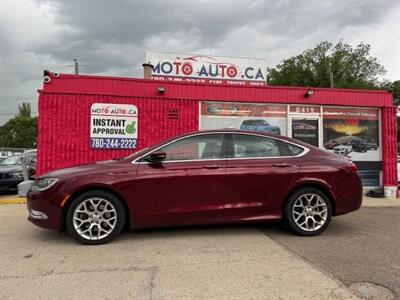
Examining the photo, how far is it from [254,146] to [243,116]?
16.0 ft

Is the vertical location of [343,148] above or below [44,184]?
above

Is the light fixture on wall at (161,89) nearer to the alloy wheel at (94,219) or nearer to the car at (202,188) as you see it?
the car at (202,188)

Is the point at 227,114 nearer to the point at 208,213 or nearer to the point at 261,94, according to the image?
the point at 261,94

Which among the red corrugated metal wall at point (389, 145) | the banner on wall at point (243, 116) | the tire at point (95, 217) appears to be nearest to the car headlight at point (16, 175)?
the banner on wall at point (243, 116)

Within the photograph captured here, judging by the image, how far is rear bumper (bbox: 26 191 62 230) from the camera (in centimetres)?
525

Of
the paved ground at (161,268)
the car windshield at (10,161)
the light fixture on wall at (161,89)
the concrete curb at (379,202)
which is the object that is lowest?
the paved ground at (161,268)

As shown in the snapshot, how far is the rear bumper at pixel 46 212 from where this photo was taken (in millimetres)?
5246

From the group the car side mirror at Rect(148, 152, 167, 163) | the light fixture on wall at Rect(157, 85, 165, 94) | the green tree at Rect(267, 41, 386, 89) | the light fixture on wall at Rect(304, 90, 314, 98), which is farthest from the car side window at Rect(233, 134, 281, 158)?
the green tree at Rect(267, 41, 386, 89)

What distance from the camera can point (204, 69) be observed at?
45.8 feet

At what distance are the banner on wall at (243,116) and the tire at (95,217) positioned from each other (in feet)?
18.4

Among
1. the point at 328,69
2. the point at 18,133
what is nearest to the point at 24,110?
the point at 18,133

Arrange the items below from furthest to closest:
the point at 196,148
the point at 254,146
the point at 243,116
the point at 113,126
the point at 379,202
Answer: the point at 243,116 → the point at 113,126 → the point at 379,202 → the point at 254,146 → the point at 196,148

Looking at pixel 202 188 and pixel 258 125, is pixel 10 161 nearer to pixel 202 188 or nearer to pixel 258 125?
pixel 258 125

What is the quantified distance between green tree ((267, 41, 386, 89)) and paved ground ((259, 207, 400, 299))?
4484 centimetres
